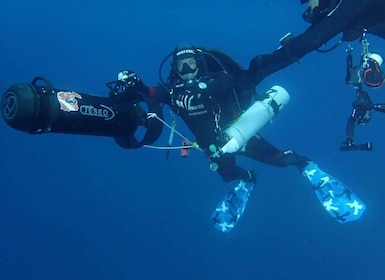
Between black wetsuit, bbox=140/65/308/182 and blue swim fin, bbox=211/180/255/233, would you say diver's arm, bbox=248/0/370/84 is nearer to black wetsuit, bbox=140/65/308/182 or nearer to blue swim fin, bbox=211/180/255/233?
black wetsuit, bbox=140/65/308/182

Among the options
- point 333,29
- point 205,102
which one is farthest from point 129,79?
point 333,29

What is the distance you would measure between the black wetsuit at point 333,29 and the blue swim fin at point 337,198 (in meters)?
2.21

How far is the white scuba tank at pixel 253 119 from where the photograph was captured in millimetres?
4508

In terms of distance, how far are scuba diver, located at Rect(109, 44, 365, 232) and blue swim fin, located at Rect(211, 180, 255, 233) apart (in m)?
0.63

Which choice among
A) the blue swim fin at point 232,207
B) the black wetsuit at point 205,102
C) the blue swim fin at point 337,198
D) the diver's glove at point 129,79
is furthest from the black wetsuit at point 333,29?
the blue swim fin at point 232,207

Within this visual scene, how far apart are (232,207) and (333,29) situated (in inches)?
135

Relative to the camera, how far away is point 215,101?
494 centimetres

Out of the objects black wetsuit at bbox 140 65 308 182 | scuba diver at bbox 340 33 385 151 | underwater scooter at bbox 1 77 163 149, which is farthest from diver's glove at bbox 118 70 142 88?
scuba diver at bbox 340 33 385 151

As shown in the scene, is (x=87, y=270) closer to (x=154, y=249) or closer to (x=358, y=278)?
(x=154, y=249)

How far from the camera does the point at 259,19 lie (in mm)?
15625

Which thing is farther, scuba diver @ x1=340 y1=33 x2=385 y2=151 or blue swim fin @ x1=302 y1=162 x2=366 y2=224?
blue swim fin @ x1=302 y1=162 x2=366 y2=224

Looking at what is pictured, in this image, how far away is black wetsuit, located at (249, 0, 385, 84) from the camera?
3920 millimetres

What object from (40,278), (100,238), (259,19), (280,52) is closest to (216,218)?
(280,52)

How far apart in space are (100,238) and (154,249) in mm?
1918
